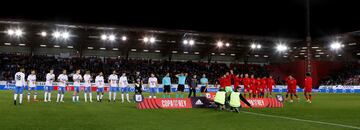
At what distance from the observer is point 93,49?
208 ft

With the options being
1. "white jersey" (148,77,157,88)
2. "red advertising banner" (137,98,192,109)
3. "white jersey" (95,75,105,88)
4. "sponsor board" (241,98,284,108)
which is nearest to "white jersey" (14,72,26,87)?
"white jersey" (95,75,105,88)

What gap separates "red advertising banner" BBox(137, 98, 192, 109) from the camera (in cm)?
1947

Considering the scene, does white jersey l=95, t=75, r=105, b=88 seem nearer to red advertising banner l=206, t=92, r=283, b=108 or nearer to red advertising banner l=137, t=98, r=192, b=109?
red advertising banner l=137, t=98, r=192, b=109

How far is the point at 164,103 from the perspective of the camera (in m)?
20.2

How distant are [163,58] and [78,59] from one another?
55.9 feet

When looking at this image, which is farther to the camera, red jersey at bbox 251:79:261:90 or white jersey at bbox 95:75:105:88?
red jersey at bbox 251:79:261:90

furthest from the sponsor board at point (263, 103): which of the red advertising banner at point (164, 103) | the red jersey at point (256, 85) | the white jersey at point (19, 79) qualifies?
the white jersey at point (19, 79)

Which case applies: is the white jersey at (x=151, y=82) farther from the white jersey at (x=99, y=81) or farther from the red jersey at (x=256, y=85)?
the red jersey at (x=256, y=85)

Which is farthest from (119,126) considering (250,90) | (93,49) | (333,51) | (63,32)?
(333,51)

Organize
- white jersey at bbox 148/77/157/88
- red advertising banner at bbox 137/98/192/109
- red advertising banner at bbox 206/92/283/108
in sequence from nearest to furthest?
red advertising banner at bbox 137/98/192/109, red advertising banner at bbox 206/92/283/108, white jersey at bbox 148/77/157/88

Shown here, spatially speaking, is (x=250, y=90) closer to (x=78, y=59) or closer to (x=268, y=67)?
(x=78, y=59)

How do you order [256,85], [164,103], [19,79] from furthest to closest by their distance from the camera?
1. [256,85]
2. [164,103]
3. [19,79]

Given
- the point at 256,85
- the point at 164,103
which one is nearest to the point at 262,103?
the point at 164,103

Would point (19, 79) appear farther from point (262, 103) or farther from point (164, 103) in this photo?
point (262, 103)
